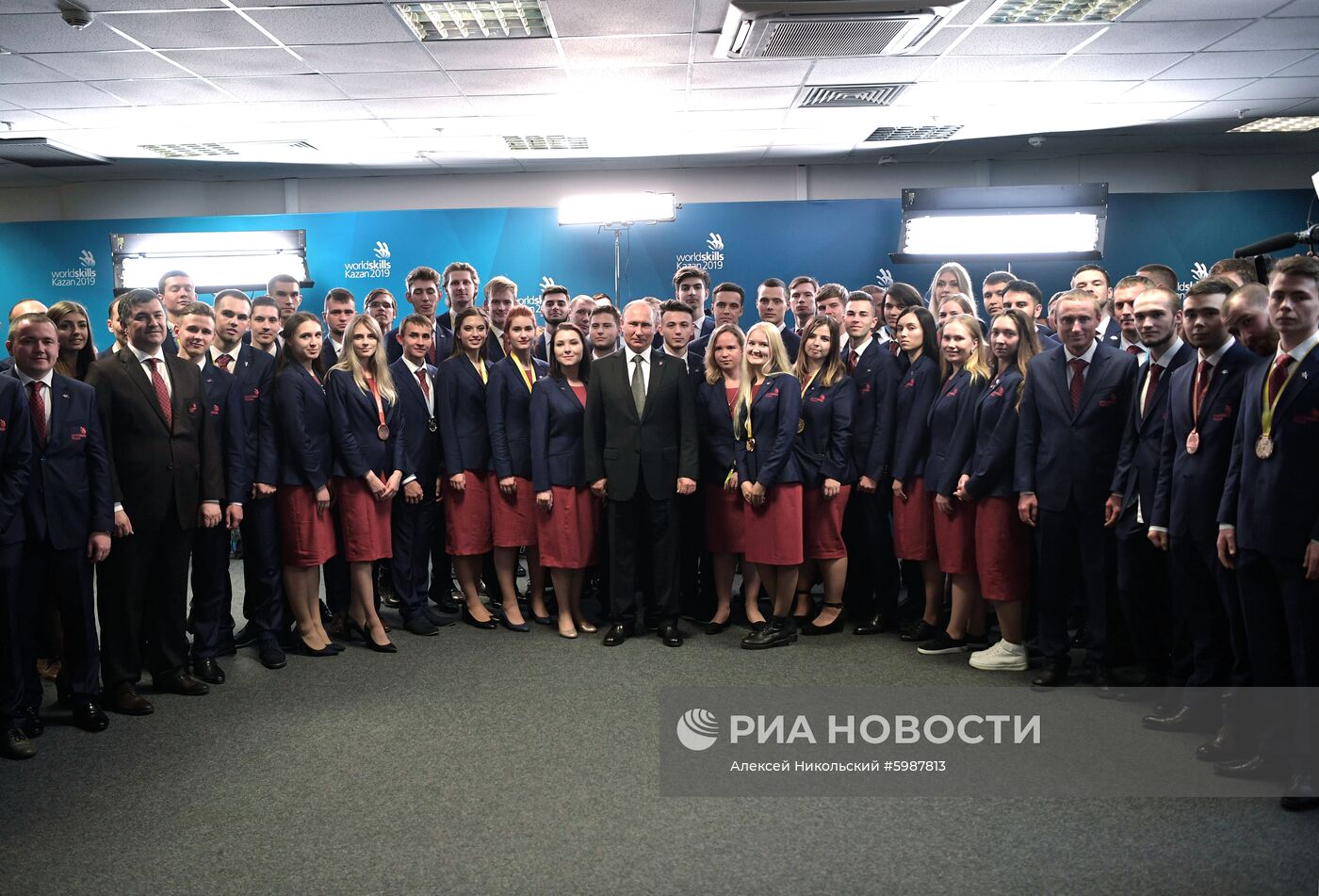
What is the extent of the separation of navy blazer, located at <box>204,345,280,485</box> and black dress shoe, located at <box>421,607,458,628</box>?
1.13 meters

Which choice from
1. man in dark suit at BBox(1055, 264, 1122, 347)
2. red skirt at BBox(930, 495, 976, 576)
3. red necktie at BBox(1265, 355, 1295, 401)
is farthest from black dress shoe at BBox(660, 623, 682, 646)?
red necktie at BBox(1265, 355, 1295, 401)

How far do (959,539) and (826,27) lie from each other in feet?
10.8

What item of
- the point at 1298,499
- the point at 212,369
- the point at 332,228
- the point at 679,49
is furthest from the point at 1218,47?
the point at 332,228

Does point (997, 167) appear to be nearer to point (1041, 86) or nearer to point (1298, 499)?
point (1041, 86)

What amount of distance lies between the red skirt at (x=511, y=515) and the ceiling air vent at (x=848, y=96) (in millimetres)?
4245

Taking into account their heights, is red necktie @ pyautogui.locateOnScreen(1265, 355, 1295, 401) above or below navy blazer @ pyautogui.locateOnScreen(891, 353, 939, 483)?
above

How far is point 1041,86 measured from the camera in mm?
7441

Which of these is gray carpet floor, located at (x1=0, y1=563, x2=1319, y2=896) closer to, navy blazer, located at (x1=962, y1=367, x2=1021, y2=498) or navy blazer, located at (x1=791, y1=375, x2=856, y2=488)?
navy blazer, located at (x1=962, y1=367, x2=1021, y2=498)

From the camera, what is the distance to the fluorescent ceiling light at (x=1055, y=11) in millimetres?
5699


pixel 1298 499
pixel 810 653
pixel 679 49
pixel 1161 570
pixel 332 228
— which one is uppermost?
pixel 679 49

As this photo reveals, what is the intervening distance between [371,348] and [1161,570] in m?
3.71

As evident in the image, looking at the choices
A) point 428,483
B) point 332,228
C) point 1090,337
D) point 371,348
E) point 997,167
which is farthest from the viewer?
point 997,167

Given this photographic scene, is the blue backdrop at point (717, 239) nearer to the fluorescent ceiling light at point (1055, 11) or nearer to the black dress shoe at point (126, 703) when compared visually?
the fluorescent ceiling light at point (1055, 11)

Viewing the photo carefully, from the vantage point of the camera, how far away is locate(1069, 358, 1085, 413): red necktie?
12.6 ft
